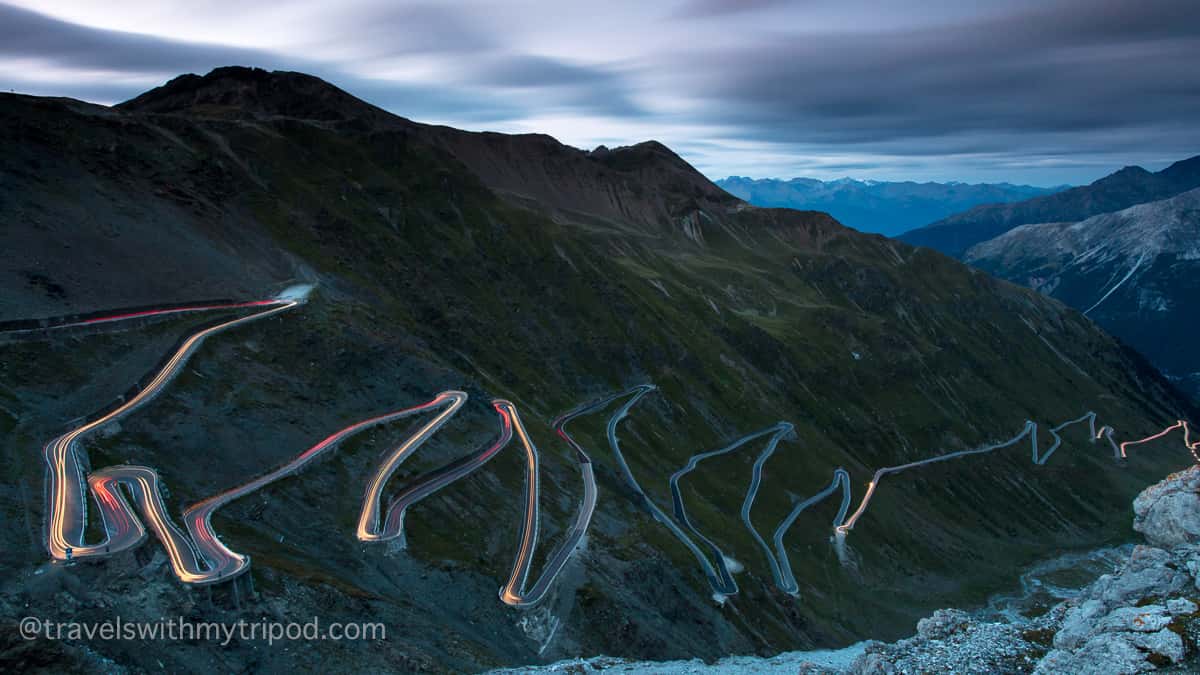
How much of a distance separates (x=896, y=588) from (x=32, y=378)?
123500 millimetres

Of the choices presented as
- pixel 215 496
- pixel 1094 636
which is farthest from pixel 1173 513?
pixel 215 496

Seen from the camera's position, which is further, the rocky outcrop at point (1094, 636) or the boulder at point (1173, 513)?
the boulder at point (1173, 513)

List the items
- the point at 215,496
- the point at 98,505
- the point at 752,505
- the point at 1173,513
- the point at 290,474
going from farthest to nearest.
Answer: the point at 752,505, the point at 290,474, the point at 1173,513, the point at 215,496, the point at 98,505

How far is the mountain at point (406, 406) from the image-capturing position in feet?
154

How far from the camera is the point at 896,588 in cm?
11862

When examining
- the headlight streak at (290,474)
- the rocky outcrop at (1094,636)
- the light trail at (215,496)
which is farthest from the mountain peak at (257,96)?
the rocky outcrop at (1094,636)

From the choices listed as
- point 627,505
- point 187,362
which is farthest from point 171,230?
point 627,505

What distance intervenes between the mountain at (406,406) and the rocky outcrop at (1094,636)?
25959mm

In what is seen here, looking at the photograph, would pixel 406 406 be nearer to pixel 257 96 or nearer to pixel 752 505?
pixel 752 505

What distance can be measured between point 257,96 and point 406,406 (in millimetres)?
128875

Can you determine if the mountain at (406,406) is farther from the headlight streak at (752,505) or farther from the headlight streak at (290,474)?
the headlight streak at (752,505)

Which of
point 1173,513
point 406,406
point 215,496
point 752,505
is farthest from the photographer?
point 752,505

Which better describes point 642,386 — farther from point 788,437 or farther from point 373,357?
point 373,357

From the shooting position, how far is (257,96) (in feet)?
553
